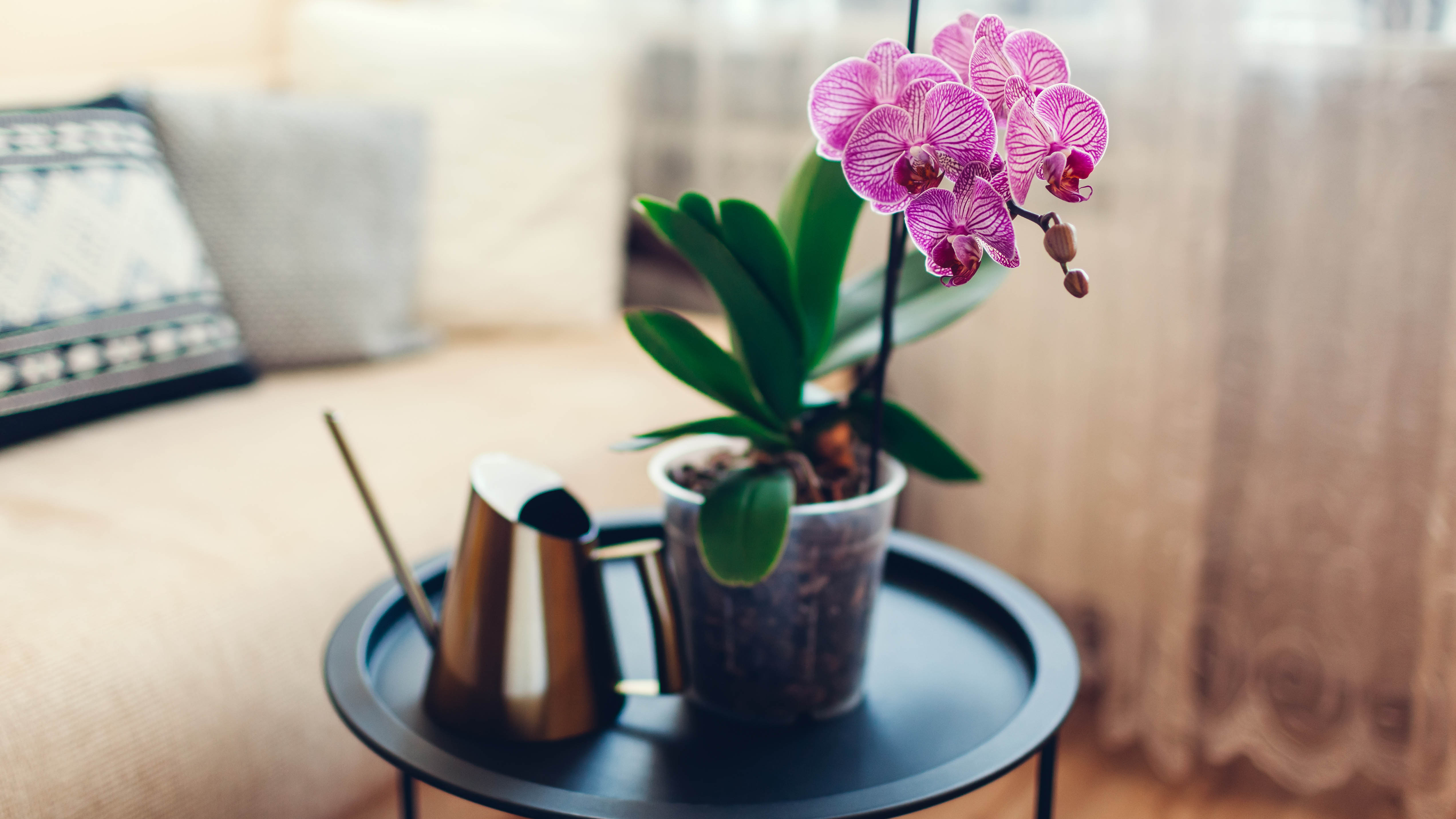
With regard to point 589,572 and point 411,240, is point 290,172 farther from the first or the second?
point 589,572

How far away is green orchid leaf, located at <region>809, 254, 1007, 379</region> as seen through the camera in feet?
2.28

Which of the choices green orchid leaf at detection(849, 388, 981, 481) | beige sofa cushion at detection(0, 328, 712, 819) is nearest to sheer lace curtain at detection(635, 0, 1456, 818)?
beige sofa cushion at detection(0, 328, 712, 819)

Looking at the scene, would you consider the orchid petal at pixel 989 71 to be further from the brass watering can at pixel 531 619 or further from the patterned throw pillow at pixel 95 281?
the patterned throw pillow at pixel 95 281

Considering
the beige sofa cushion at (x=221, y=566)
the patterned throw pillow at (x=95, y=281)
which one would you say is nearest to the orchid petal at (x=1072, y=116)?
the beige sofa cushion at (x=221, y=566)

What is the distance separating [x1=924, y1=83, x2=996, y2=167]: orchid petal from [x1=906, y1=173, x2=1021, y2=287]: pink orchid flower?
0.05ft

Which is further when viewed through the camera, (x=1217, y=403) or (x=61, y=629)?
(x=1217, y=403)

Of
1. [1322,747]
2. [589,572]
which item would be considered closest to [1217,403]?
[1322,747]

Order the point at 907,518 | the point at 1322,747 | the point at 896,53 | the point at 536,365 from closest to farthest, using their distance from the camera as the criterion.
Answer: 1. the point at 896,53
2. the point at 1322,747
3. the point at 536,365
4. the point at 907,518

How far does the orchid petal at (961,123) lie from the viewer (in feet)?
1.57

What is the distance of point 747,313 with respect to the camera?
0.62 metres

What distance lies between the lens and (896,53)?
0.52 m

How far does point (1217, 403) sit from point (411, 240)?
3.43ft

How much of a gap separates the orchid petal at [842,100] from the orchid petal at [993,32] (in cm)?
5

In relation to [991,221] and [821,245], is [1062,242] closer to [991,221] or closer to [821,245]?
[991,221]
